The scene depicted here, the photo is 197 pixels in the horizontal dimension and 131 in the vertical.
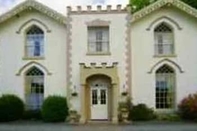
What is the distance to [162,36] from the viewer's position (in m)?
31.1

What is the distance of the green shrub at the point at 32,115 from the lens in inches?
1195

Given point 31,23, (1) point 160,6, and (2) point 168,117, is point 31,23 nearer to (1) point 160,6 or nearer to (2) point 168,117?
(1) point 160,6

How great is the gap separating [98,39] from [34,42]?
4.45 m

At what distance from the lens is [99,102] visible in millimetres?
29812

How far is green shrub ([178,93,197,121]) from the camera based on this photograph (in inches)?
1121

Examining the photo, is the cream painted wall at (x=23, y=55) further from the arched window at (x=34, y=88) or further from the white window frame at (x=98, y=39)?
the white window frame at (x=98, y=39)

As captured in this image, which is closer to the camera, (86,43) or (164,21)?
(86,43)

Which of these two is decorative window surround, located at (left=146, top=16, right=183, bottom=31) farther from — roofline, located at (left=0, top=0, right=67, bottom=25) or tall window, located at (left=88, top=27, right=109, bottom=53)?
roofline, located at (left=0, top=0, right=67, bottom=25)

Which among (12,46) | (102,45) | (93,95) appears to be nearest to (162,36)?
(102,45)

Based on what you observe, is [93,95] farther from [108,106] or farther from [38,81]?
[38,81]

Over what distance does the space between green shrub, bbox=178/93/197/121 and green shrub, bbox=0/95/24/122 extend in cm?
1014

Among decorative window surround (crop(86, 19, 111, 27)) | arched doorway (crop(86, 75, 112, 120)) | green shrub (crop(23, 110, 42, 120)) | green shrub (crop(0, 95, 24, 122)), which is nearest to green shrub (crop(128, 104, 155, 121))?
arched doorway (crop(86, 75, 112, 120))

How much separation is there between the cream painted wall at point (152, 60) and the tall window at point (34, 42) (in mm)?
6110

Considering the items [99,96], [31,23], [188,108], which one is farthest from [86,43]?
[188,108]
